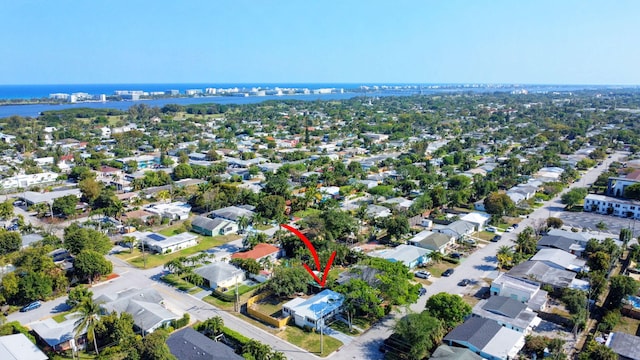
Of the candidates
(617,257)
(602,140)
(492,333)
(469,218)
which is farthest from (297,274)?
(602,140)

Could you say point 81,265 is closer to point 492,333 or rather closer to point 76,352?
point 76,352

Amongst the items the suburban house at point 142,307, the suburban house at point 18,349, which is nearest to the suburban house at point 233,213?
the suburban house at point 142,307

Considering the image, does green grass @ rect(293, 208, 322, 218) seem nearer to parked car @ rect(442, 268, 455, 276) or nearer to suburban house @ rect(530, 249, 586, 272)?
parked car @ rect(442, 268, 455, 276)

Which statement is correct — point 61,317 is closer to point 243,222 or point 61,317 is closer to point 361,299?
point 243,222

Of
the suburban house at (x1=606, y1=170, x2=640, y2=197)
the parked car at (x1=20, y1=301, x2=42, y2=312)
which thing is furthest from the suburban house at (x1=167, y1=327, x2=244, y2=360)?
the suburban house at (x1=606, y1=170, x2=640, y2=197)

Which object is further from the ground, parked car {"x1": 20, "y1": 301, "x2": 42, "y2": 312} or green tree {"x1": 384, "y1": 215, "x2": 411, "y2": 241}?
green tree {"x1": 384, "y1": 215, "x2": 411, "y2": 241}
